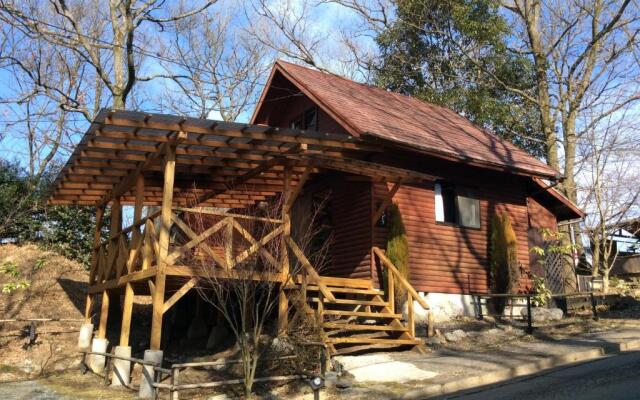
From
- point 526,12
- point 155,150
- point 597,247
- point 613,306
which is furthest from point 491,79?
point 155,150

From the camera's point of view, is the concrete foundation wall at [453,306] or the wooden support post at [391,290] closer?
the wooden support post at [391,290]

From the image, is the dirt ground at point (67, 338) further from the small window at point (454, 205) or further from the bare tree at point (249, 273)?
the small window at point (454, 205)

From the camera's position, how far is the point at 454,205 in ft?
49.5

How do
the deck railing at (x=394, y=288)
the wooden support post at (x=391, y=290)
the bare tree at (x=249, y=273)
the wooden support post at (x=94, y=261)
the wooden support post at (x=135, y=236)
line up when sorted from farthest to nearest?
the wooden support post at (x=94, y=261) < the wooden support post at (x=391, y=290) < the deck railing at (x=394, y=288) < the wooden support post at (x=135, y=236) < the bare tree at (x=249, y=273)

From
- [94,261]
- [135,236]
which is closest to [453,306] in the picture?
[135,236]

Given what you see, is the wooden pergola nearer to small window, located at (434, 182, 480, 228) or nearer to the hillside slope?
the hillside slope

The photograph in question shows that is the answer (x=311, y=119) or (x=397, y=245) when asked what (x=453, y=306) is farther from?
(x=311, y=119)

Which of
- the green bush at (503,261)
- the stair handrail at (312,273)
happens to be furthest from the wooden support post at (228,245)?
the green bush at (503,261)

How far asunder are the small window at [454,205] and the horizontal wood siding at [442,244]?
0.73 feet

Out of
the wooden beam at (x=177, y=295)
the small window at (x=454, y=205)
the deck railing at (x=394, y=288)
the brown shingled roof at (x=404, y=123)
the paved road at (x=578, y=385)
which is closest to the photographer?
the paved road at (x=578, y=385)

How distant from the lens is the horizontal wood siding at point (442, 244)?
13805mm

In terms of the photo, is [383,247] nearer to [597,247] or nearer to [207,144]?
[207,144]

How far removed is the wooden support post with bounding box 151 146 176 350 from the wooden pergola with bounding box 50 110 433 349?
0.02m

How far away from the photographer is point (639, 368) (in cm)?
848
